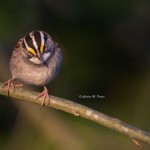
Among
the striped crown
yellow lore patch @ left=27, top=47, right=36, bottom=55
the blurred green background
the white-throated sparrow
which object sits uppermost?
the striped crown

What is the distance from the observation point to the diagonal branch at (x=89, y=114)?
457cm

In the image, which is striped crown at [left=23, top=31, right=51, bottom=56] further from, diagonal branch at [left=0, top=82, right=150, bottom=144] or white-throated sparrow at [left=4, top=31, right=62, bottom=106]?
diagonal branch at [left=0, top=82, right=150, bottom=144]

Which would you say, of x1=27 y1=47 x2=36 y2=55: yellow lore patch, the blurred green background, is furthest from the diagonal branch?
the blurred green background

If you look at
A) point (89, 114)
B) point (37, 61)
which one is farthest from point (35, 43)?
point (89, 114)

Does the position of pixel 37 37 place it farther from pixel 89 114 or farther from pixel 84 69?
pixel 84 69

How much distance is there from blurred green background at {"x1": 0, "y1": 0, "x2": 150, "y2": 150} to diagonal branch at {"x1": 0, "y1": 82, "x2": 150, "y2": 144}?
4.91 feet

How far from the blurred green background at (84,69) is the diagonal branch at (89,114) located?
4.91 ft

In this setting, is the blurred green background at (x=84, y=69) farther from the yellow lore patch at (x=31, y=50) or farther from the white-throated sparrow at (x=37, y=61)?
the yellow lore patch at (x=31, y=50)

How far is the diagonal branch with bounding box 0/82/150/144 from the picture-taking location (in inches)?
180

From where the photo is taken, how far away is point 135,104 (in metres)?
7.15

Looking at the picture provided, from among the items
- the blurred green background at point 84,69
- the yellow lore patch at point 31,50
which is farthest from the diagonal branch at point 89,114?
the blurred green background at point 84,69

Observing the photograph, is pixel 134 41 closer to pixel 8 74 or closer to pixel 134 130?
pixel 8 74

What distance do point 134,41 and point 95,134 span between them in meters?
1.60

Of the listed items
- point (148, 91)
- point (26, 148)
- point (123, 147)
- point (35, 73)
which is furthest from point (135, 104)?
point (35, 73)
